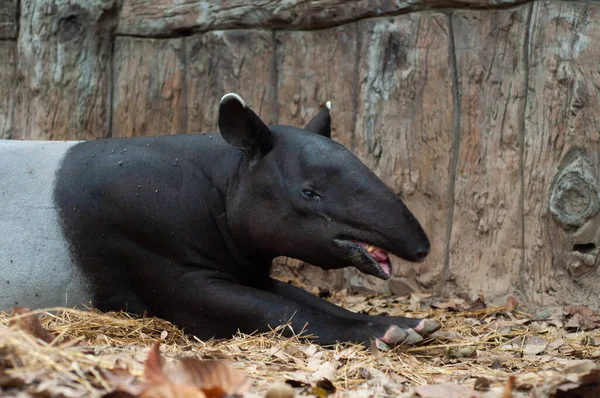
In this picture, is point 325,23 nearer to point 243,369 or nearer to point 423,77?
point 423,77

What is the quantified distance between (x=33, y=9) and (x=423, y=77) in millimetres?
3412

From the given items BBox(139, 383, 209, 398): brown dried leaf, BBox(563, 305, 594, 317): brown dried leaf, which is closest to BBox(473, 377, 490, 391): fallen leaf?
BBox(139, 383, 209, 398): brown dried leaf

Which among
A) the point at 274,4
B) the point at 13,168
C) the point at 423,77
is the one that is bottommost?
the point at 13,168

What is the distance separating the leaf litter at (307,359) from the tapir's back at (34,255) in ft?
0.53

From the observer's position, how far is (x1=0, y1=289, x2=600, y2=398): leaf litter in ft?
9.16

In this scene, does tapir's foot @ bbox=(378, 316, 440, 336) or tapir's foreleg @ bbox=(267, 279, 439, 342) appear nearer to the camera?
tapir's foot @ bbox=(378, 316, 440, 336)

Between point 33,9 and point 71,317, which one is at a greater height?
point 33,9

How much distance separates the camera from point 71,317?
15.4 feet

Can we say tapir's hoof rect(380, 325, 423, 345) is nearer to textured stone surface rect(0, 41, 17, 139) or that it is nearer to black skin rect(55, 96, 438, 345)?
black skin rect(55, 96, 438, 345)

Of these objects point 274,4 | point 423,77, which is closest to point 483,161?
point 423,77

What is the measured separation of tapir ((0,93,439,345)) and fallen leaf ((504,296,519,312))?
1244mm

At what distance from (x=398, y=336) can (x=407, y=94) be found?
2353mm

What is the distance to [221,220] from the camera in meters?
4.88

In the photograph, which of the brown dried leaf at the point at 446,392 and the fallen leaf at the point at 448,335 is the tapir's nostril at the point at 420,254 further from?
the brown dried leaf at the point at 446,392
